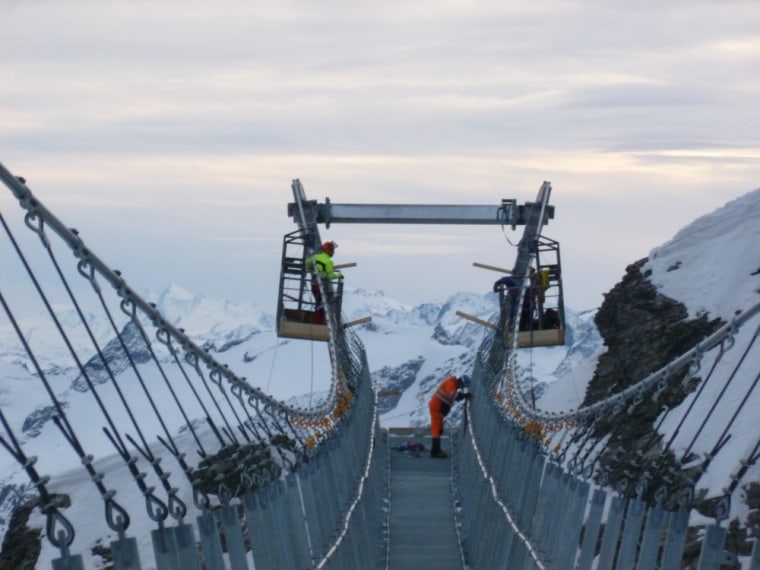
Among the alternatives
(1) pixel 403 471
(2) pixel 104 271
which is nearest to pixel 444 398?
(1) pixel 403 471

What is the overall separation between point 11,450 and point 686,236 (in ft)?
91.8

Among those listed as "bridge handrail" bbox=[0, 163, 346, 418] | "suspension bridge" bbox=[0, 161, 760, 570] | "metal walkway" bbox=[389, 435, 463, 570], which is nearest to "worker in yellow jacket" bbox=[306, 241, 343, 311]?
"suspension bridge" bbox=[0, 161, 760, 570]

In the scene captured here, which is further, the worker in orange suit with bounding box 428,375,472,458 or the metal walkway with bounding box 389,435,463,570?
the worker in orange suit with bounding box 428,375,472,458

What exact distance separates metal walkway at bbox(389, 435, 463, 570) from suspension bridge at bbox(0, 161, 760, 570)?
40mm

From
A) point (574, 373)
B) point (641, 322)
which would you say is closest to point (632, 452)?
point (641, 322)

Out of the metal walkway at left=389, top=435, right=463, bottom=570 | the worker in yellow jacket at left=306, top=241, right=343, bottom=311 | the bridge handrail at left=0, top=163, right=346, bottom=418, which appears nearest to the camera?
the bridge handrail at left=0, top=163, right=346, bottom=418

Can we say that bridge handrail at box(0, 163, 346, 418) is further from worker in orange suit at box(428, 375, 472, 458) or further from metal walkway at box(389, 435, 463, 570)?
worker in orange suit at box(428, 375, 472, 458)

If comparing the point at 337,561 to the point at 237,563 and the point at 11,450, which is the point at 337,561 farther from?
the point at 11,450

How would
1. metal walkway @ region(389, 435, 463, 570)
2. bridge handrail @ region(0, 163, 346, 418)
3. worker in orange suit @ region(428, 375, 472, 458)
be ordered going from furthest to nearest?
worker in orange suit @ region(428, 375, 472, 458), metal walkway @ region(389, 435, 463, 570), bridge handrail @ region(0, 163, 346, 418)

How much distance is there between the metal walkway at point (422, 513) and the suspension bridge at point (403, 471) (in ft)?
0.13

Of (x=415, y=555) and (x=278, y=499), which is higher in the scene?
(x=278, y=499)

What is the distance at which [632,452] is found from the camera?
21406mm

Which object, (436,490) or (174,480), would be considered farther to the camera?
(174,480)

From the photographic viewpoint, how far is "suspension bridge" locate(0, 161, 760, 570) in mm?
7602
